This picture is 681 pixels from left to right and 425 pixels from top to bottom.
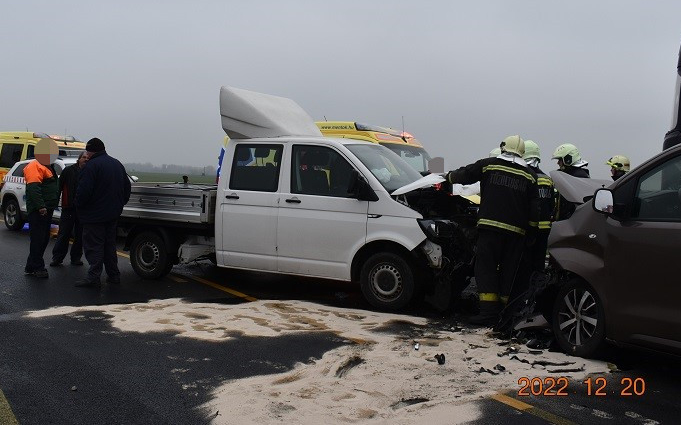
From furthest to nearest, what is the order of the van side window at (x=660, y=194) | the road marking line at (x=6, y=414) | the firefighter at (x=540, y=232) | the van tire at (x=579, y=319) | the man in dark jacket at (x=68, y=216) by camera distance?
the man in dark jacket at (x=68, y=216), the firefighter at (x=540, y=232), the van tire at (x=579, y=319), the van side window at (x=660, y=194), the road marking line at (x=6, y=414)

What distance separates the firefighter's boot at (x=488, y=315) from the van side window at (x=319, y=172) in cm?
194

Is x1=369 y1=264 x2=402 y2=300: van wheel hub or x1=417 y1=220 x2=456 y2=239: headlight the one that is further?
x1=369 y1=264 x2=402 y2=300: van wheel hub

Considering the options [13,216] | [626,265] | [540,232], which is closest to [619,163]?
[540,232]

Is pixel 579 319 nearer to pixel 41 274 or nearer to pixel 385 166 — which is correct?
pixel 385 166

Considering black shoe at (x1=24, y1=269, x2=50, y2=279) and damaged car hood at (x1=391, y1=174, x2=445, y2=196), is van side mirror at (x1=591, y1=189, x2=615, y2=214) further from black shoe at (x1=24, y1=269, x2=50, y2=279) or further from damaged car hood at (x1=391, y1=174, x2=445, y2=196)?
black shoe at (x1=24, y1=269, x2=50, y2=279)

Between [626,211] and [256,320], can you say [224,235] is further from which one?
[626,211]

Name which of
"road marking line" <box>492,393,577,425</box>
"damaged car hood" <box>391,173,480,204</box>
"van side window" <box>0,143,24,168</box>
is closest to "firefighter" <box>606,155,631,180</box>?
"damaged car hood" <box>391,173,480,204</box>

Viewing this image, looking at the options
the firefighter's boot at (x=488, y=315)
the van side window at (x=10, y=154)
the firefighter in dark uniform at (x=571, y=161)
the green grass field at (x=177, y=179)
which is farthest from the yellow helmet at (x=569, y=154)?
the van side window at (x=10, y=154)

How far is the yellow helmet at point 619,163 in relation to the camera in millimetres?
9930

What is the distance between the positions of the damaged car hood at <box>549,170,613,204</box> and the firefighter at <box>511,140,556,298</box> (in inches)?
22.6

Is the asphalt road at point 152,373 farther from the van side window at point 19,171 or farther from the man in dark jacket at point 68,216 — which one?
the van side window at point 19,171

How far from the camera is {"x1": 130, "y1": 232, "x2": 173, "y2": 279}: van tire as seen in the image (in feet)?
32.3

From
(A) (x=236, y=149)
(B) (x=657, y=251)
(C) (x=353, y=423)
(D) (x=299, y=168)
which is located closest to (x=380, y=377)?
(C) (x=353, y=423)

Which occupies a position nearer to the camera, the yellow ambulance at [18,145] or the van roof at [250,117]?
the van roof at [250,117]
